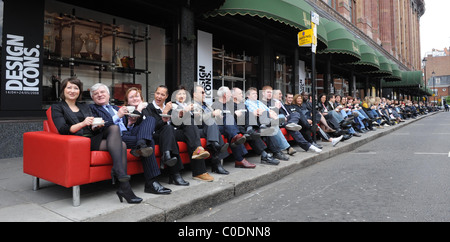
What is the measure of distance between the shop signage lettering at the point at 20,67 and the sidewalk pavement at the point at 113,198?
1.51m

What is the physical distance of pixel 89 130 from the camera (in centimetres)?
369

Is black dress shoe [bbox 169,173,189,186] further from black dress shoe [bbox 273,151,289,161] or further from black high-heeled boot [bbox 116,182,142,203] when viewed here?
black dress shoe [bbox 273,151,289,161]

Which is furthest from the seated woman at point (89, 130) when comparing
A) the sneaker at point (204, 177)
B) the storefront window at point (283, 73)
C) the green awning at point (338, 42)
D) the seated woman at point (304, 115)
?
the green awning at point (338, 42)

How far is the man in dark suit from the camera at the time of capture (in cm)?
361

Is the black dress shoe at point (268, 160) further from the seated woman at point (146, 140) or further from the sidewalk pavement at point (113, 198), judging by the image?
the seated woman at point (146, 140)

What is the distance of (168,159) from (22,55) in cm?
405

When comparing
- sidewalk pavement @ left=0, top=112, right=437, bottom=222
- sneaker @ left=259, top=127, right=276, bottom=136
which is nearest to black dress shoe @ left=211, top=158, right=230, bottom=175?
sidewalk pavement @ left=0, top=112, right=437, bottom=222

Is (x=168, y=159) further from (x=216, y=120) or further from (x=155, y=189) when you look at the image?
(x=216, y=120)

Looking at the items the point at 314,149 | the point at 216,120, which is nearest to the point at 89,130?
the point at 216,120

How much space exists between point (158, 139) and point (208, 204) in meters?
1.16

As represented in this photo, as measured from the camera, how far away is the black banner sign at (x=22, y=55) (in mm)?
5609
